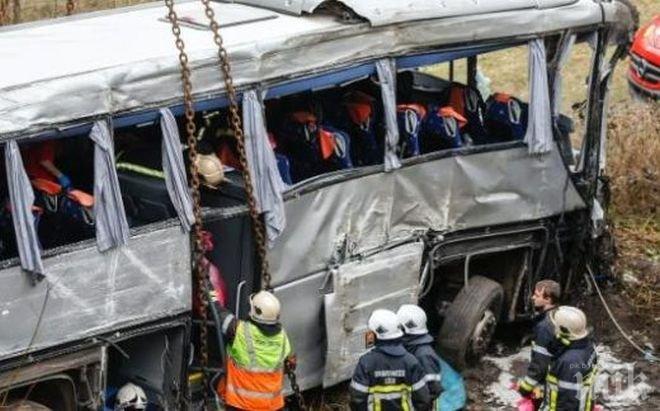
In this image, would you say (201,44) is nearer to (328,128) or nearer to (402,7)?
(328,128)

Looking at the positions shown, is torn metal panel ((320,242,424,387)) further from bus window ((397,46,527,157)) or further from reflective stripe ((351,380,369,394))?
bus window ((397,46,527,157))

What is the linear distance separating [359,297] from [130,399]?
173 centimetres

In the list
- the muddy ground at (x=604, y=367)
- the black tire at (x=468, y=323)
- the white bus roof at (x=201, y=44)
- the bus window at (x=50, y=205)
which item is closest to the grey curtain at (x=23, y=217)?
the white bus roof at (x=201, y=44)

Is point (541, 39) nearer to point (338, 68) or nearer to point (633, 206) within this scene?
point (338, 68)

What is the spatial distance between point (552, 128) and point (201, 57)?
3132 mm

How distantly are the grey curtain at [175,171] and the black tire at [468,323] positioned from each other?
2623 millimetres

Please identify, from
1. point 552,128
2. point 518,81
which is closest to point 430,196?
point 552,128

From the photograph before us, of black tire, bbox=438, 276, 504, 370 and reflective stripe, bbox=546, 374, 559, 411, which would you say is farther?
black tire, bbox=438, 276, 504, 370

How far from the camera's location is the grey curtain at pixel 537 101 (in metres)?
8.95

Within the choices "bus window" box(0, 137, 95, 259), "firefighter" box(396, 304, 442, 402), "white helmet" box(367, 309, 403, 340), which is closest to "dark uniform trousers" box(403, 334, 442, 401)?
"firefighter" box(396, 304, 442, 402)

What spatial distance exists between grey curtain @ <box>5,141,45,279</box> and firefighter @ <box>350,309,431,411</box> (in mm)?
2183

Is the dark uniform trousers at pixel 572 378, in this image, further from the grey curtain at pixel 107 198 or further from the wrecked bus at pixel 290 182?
the grey curtain at pixel 107 198

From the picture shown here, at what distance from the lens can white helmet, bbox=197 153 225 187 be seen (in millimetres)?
7555

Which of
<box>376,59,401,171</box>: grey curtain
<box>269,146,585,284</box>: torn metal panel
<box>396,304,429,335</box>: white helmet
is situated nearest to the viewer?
<box>396,304,429,335</box>: white helmet
